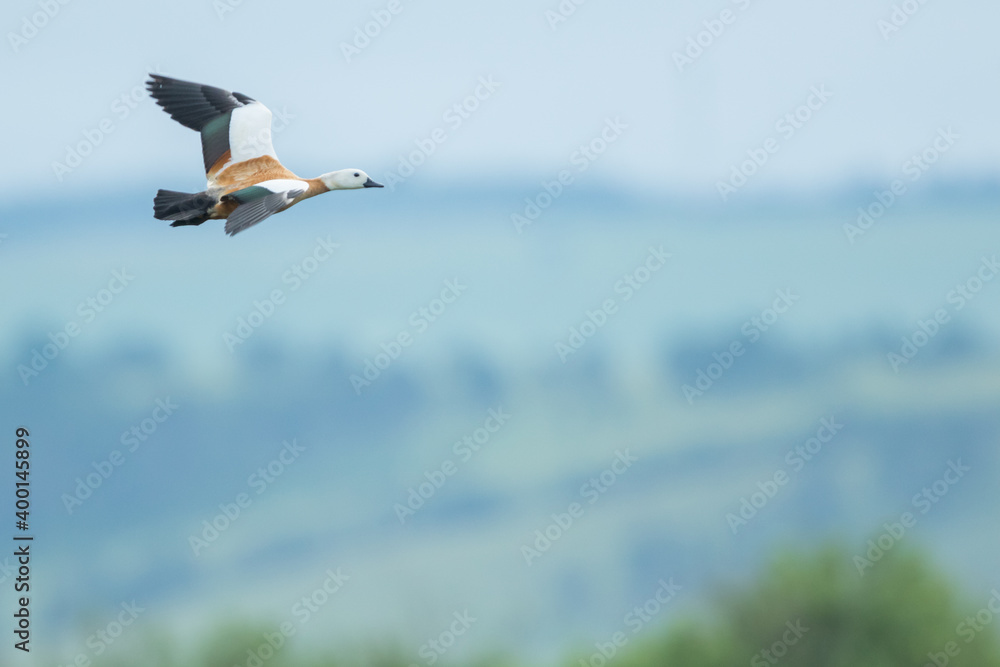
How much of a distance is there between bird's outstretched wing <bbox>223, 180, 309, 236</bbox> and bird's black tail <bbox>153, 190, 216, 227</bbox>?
15 cm

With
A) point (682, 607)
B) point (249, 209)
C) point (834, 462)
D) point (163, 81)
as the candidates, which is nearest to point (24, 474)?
point (163, 81)

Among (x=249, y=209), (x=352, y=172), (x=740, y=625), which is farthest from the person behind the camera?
(x=740, y=625)

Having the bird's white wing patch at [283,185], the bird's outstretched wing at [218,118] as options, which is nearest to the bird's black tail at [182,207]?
the bird's white wing patch at [283,185]

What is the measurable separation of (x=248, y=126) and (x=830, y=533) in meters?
35.0

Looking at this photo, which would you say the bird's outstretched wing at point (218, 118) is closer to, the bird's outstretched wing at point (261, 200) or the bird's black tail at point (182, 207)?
the bird's black tail at point (182, 207)

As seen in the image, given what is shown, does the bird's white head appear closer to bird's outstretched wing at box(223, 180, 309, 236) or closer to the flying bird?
the flying bird

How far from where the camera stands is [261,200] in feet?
26.5

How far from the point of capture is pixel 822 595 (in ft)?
104

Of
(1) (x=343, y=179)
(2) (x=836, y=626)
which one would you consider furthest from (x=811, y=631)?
(1) (x=343, y=179)

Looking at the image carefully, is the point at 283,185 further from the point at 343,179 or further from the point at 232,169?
the point at 232,169

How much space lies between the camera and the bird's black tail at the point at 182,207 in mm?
8152

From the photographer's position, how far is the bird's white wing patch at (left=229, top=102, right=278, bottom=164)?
29.6 ft

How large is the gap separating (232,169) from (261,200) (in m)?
0.99

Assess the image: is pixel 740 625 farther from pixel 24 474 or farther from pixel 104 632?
pixel 24 474
